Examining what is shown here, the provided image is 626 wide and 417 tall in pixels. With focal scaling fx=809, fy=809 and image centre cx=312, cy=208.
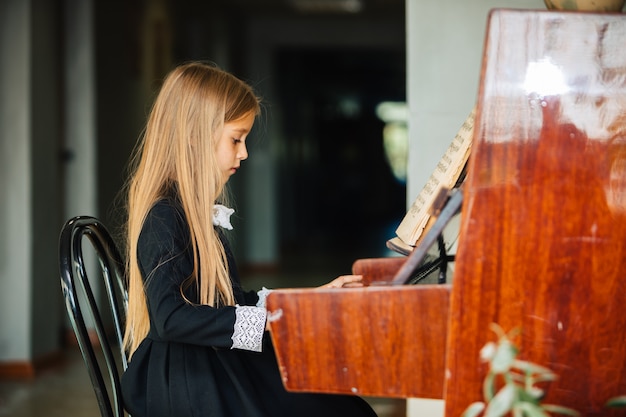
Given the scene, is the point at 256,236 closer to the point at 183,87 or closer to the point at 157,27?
the point at 157,27

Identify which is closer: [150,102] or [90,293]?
[90,293]

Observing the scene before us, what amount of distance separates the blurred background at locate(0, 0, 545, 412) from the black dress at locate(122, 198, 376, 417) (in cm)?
124

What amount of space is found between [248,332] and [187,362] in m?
0.16

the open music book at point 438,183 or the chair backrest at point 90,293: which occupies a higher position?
the open music book at point 438,183

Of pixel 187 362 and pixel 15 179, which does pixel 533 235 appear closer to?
pixel 187 362

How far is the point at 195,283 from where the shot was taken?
160 cm

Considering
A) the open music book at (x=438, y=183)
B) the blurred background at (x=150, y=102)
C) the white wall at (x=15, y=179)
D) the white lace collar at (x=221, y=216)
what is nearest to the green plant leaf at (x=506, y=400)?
the open music book at (x=438, y=183)

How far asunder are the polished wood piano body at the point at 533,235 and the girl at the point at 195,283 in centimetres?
31

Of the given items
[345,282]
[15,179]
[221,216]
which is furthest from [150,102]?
[345,282]

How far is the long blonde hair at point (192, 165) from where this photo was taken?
1615 millimetres

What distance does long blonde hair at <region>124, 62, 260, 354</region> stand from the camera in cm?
162

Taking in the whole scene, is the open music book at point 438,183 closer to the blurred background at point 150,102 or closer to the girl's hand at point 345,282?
the girl's hand at point 345,282

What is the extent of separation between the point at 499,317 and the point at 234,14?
9.01 meters

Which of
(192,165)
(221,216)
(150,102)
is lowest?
(221,216)
